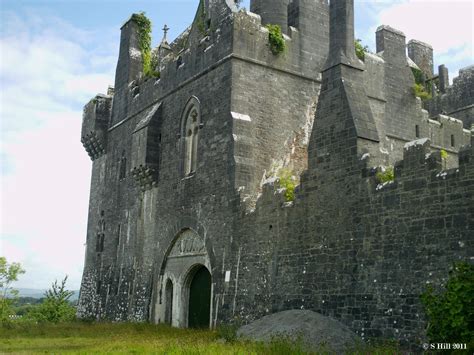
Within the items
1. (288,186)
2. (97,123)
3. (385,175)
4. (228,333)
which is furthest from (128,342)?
(97,123)

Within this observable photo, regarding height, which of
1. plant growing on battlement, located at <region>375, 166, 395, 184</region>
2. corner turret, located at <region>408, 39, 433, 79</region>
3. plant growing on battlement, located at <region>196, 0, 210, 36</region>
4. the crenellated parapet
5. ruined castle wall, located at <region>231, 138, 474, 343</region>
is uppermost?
corner turret, located at <region>408, 39, 433, 79</region>

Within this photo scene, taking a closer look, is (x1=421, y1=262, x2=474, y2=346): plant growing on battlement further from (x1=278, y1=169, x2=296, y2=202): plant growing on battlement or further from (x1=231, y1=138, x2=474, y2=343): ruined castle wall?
(x1=278, y1=169, x2=296, y2=202): plant growing on battlement

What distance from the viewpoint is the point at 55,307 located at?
32.9 meters

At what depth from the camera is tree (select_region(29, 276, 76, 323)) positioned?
106 ft

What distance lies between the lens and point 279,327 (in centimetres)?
1367

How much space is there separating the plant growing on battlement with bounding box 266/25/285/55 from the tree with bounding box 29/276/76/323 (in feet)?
63.1

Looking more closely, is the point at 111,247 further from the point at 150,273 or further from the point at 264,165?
the point at 264,165

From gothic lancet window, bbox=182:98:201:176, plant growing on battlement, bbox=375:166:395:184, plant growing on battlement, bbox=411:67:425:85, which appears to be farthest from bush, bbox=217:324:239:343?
plant growing on battlement, bbox=411:67:425:85

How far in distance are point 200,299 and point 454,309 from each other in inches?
428

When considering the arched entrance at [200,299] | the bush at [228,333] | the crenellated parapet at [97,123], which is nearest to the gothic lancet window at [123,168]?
the crenellated parapet at [97,123]

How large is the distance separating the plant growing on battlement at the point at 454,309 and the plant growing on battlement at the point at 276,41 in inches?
433

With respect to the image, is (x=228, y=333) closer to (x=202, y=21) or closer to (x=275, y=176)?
(x=275, y=176)

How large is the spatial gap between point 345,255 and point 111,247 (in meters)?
14.8

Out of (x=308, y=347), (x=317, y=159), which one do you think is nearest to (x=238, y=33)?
(x=317, y=159)
